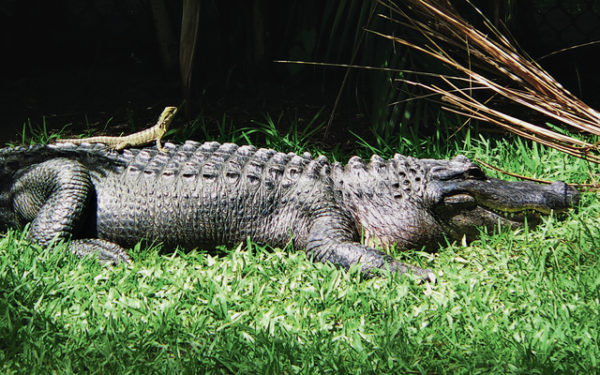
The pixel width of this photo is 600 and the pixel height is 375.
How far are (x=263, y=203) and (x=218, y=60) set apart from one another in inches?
111

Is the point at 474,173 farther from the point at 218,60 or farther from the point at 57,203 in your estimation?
the point at 218,60

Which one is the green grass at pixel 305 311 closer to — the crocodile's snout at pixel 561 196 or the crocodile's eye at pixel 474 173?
the crocodile's snout at pixel 561 196

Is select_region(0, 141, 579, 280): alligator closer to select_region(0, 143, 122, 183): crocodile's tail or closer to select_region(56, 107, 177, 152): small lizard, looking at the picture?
select_region(0, 143, 122, 183): crocodile's tail

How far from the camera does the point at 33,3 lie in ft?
20.2

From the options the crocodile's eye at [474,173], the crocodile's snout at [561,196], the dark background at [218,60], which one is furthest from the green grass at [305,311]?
the dark background at [218,60]

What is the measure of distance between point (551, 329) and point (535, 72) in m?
1.52

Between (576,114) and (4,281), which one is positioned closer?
(4,281)

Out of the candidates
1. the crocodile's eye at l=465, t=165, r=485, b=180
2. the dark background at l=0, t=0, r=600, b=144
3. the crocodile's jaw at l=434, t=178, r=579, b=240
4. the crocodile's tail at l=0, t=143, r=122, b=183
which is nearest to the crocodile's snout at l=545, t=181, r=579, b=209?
the crocodile's jaw at l=434, t=178, r=579, b=240

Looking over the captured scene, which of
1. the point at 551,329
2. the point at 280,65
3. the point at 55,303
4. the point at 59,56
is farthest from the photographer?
the point at 59,56

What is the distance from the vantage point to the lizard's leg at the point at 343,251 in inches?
119

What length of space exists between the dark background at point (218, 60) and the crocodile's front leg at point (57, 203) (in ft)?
5.29

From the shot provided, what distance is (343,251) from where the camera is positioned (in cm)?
314

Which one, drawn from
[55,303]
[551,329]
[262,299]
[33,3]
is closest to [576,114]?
[551,329]

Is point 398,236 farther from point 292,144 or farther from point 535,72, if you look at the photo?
point 292,144
